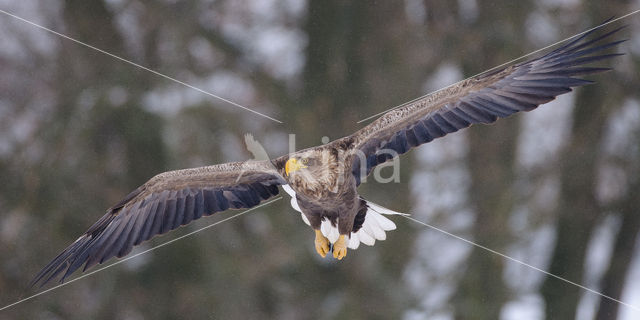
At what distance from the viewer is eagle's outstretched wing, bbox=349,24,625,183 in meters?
3.13

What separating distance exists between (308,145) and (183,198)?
2.81ft

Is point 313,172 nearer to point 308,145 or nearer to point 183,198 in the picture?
point 183,198

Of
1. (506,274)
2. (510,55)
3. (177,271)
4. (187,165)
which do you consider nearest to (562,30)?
(510,55)

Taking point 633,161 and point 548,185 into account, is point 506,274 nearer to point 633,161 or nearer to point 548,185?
point 548,185

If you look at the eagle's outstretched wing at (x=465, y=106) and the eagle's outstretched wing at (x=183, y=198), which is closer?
the eagle's outstretched wing at (x=465, y=106)

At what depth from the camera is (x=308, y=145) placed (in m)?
4.24

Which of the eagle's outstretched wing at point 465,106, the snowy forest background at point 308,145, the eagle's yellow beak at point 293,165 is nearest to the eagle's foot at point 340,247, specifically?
the eagle's outstretched wing at point 465,106

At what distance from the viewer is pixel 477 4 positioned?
14.6 ft

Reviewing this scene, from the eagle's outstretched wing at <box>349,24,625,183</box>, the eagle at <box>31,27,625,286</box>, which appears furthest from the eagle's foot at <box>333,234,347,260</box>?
the eagle's outstretched wing at <box>349,24,625,183</box>

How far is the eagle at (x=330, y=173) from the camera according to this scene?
3168mm

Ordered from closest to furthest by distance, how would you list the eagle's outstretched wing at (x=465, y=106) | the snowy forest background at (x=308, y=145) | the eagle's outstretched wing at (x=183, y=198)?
the eagle's outstretched wing at (x=465, y=106) → the eagle's outstretched wing at (x=183, y=198) → the snowy forest background at (x=308, y=145)

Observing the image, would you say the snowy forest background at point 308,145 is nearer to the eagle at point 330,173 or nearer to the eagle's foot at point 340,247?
the eagle at point 330,173

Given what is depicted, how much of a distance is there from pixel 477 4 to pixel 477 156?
36.0 inches

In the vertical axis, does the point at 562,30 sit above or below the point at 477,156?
above
